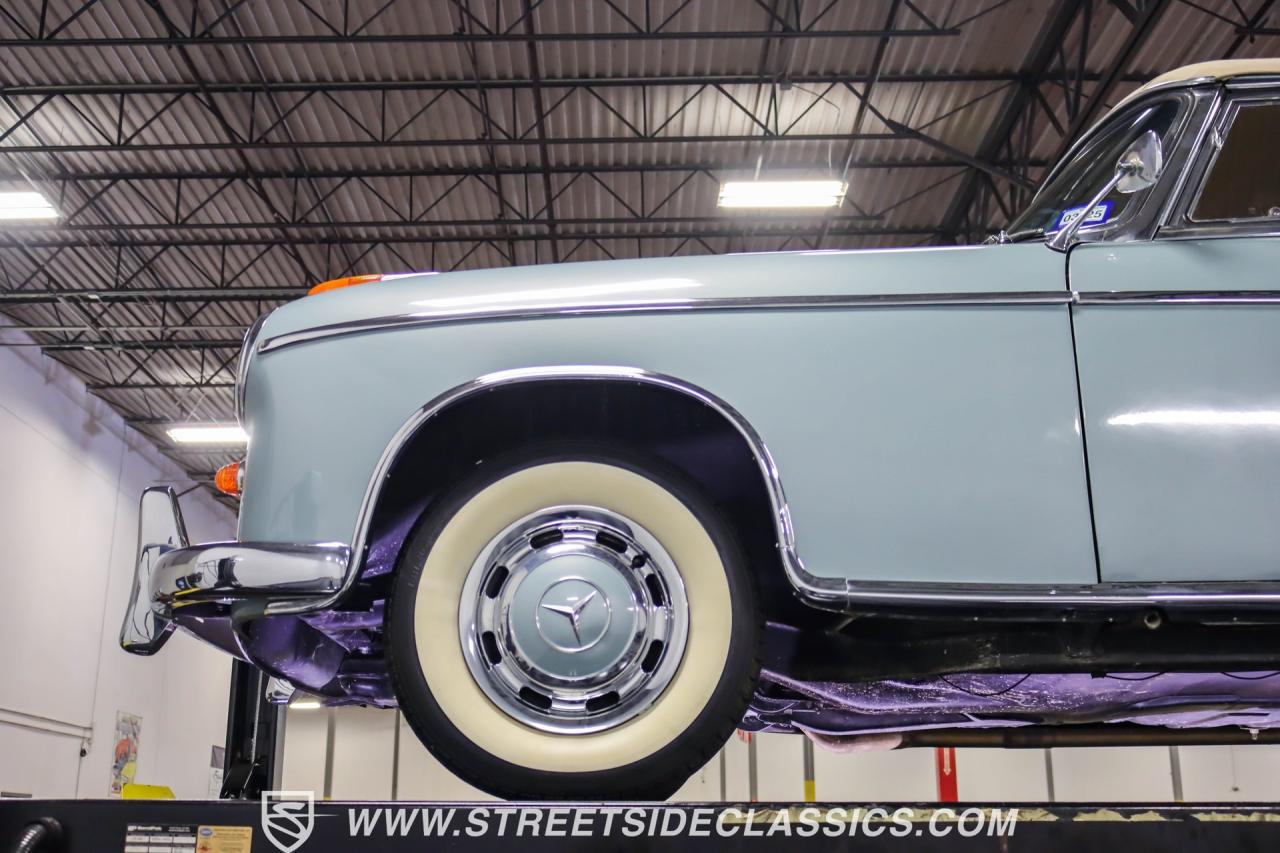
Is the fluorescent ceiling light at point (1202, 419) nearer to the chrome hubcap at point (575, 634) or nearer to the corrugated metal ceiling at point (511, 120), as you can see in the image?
the chrome hubcap at point (575, 634)

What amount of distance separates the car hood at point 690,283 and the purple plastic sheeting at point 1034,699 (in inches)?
38.2

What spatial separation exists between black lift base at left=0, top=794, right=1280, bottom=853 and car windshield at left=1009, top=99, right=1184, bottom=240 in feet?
4.62

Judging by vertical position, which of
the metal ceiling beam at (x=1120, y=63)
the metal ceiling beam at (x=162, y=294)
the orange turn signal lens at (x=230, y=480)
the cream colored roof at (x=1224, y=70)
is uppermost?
the metal ceiling beam at (x=1120, y=63)

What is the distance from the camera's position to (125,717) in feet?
68.2

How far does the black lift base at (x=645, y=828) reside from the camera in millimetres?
1866

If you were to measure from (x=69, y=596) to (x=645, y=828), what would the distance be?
1959 cm

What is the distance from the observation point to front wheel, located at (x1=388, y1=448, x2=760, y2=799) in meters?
2.29

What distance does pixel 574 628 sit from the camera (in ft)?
7.67

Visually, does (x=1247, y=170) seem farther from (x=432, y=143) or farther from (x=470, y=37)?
(x=432, y=143)

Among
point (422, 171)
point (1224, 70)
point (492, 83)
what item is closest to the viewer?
point (1224, 70)

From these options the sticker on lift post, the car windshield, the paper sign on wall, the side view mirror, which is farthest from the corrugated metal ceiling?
the side view mirror

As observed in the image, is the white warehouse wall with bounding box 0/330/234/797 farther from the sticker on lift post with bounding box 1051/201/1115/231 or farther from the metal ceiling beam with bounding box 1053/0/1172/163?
the sticker on lift post with bounding box 1051/201/1115/231

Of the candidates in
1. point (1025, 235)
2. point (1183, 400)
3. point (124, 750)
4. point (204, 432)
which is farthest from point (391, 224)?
point (1183, 400)

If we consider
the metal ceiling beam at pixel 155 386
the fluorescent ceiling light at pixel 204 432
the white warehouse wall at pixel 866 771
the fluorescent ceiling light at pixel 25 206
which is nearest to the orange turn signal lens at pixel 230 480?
the fluorescent ceiling light at pixel 25 206
